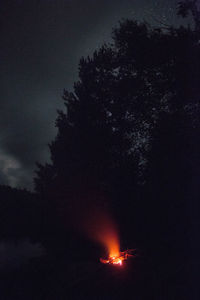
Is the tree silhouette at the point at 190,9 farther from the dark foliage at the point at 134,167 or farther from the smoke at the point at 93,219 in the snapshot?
the smoke at the point at 93,219

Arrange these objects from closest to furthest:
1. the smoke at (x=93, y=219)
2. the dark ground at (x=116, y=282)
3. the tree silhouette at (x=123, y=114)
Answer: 1. the dark ground at (x=116, y=282)
2. the tree silhouette at (x=123, y=114)
3. the smoke at (x=93, y=219)

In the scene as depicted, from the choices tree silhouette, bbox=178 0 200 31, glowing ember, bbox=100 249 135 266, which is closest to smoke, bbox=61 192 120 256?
glowing ember, bbox=100 249 135 266

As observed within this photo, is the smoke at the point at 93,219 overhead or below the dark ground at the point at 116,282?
overhead

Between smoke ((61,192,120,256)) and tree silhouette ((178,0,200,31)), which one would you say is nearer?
tree silhouette ((178,0,200,31))

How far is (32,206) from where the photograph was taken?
33.0 metres

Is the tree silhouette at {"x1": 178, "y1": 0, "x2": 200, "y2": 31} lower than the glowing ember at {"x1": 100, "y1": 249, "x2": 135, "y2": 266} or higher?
higher

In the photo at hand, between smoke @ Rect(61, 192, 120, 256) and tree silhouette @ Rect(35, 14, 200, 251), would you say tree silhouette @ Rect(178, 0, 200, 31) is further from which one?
smoke @ Rect(61, 192, 120, 256)

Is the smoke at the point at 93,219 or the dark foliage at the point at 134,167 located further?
the smoke at the point at 93,219

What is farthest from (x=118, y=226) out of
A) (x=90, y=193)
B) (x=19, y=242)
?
(x=19, y=242)

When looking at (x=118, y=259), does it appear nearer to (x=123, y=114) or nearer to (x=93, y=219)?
(x=93, y=219)

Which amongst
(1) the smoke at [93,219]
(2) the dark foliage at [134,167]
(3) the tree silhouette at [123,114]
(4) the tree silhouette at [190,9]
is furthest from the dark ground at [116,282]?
(4) the tree silhouette at [190,9]

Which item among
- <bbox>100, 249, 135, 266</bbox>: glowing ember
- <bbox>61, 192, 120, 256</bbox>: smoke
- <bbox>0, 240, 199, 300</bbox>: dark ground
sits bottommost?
<bbox>0, 240, 199, 300</bbox>: dark ground

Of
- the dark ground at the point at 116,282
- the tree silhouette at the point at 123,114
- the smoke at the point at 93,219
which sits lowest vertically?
the dark ground at the point at 116,282

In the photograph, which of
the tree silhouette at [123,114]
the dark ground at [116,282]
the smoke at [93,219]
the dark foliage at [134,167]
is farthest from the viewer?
the smoke at [93,219]
